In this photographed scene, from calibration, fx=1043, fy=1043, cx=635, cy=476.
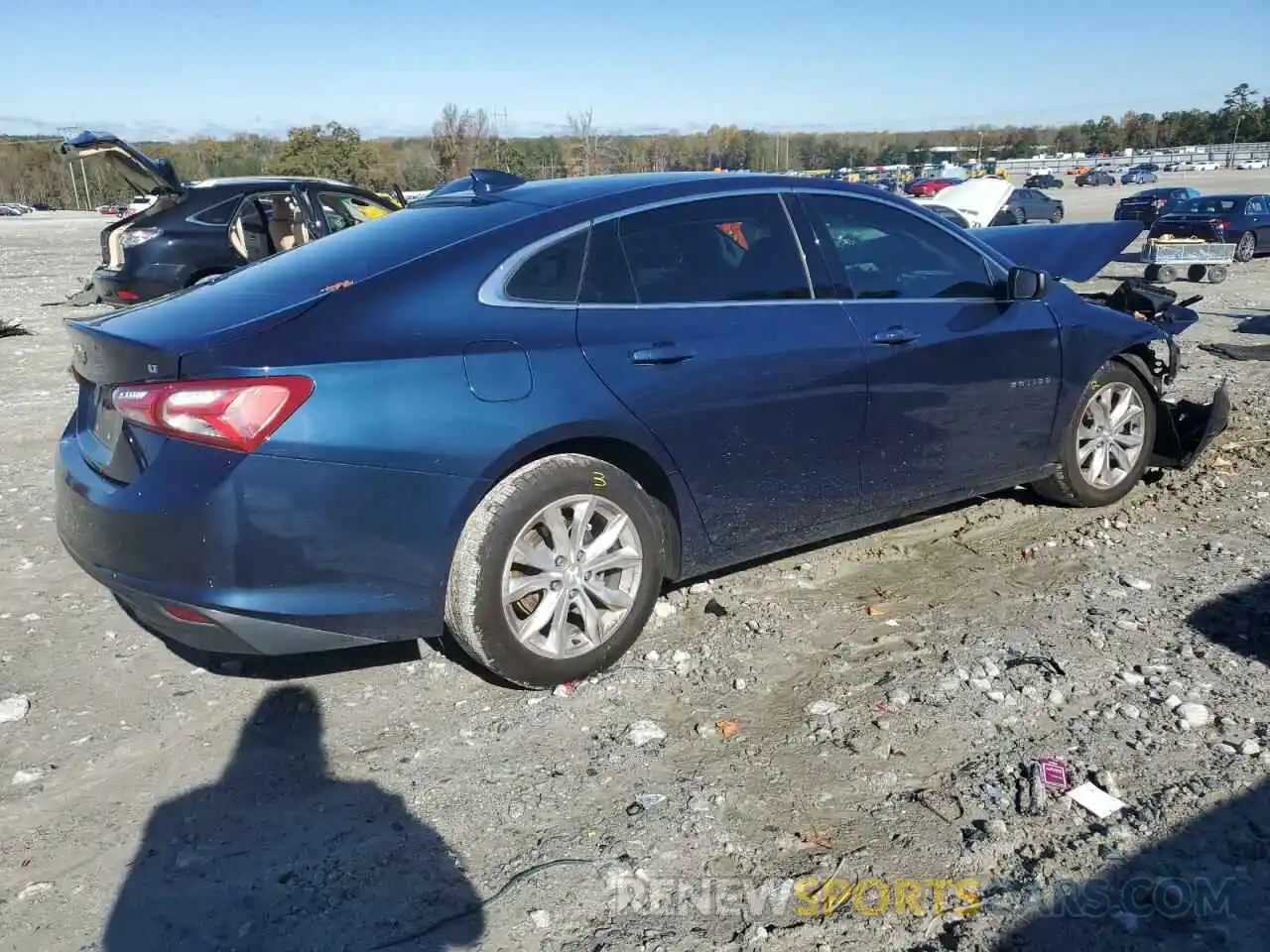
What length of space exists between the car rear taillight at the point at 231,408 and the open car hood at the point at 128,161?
7084 mm

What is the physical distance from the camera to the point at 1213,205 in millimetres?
20391

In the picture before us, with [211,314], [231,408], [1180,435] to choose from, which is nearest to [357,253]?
[211,314]

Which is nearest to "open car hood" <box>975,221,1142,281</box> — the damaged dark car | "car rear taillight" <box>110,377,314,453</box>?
"car rear taillight" <box>110,377,314,453</box>

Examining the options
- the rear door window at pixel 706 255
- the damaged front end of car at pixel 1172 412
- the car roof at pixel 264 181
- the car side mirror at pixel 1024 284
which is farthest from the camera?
the car roof at pixel 264 181

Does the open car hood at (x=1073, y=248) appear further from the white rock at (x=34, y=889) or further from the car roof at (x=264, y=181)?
the car roof at (x=264, y=181)

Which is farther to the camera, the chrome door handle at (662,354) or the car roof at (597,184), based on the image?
the car roof at (597,184)

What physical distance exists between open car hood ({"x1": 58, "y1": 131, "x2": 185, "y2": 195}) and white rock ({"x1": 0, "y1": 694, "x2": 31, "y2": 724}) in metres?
6.69

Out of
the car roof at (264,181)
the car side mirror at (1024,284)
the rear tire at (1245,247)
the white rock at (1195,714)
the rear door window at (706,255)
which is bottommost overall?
the rear tire at (1245,247)

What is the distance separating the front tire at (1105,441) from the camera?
5.04m

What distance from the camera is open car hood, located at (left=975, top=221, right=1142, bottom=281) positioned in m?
6.11

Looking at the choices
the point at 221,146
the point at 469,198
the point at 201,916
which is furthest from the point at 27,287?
the point at 221,146

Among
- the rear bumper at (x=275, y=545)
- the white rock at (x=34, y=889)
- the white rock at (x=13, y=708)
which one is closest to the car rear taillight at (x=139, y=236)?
the white rock at (x=13, y=708)

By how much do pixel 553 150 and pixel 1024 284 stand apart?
81246 mm

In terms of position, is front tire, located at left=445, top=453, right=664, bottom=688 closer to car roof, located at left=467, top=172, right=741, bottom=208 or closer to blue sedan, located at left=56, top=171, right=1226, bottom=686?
blue sedan, located at left=56, top=171, right=1226, bottom=686
